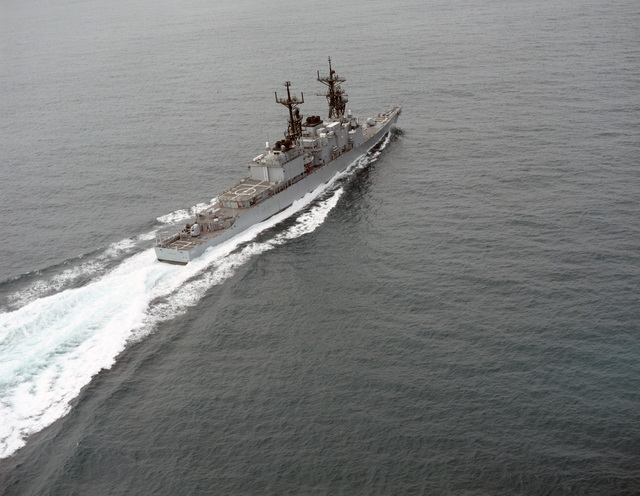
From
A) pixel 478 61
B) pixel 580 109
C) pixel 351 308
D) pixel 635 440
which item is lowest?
pixel 635 440

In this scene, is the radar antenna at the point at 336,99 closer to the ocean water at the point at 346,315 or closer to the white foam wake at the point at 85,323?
the ocean water at the point at 346,315

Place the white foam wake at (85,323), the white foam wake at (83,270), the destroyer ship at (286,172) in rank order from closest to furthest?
the white foam wake at (85,323) → the white foam wake at (83,270) → the destroyer ship at (286,172)

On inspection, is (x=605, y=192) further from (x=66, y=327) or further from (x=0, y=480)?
(x=0, y=480)

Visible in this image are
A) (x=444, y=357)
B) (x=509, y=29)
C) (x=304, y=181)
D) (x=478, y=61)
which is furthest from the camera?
(x=509, y=29)

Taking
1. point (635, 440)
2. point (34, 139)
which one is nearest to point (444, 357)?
point (635, 440)

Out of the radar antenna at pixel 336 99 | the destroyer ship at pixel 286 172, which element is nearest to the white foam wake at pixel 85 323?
the destroyer ship at pixel 286 172

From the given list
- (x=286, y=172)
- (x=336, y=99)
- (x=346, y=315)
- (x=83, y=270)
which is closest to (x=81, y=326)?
(x=83, y=270)

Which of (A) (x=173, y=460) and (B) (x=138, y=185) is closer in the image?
Result: (A) (x=173, y=460)
